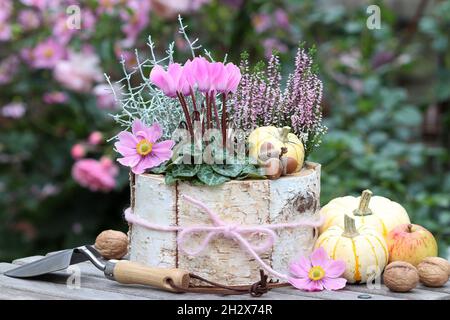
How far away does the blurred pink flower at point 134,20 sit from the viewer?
124 inches

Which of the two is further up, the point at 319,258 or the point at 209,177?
the point at 209,177

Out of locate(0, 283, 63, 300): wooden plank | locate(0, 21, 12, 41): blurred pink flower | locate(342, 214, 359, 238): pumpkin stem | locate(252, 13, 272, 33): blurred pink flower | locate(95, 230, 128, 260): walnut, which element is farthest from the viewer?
locate(252, 13, 272, 33): blurred pink flower

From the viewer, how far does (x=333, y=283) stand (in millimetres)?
A: 1510

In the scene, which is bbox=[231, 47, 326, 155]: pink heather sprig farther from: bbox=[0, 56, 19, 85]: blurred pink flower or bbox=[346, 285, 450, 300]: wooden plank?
bbox=[0, 56, 19, 85]: blurred pink flower

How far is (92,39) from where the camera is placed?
10.5 feet

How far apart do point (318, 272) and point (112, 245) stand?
0.44m

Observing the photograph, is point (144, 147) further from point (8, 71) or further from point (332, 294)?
point (8, 71)

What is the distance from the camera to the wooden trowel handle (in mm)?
1466

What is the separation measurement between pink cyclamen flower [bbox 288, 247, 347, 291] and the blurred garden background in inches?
59.8

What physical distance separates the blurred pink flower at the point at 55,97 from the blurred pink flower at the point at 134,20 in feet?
1.00

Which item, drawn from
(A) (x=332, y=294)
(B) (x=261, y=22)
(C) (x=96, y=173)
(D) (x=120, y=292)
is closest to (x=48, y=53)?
(C) (x=96, y=173)

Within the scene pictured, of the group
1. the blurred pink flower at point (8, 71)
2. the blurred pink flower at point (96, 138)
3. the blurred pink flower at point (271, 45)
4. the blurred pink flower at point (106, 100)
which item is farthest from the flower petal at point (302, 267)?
the blurred pink flower at point (8, 71)

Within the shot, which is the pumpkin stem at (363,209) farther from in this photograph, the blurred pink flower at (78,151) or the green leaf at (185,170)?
the blurred pink flower at (78,151)

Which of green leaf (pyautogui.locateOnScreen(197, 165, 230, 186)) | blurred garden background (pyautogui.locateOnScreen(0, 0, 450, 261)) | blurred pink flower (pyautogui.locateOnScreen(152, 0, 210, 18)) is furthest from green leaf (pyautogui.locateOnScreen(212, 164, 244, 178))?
blurred pink flower (pyautogui.locateOnScreen(152, 0, 210, 18))
